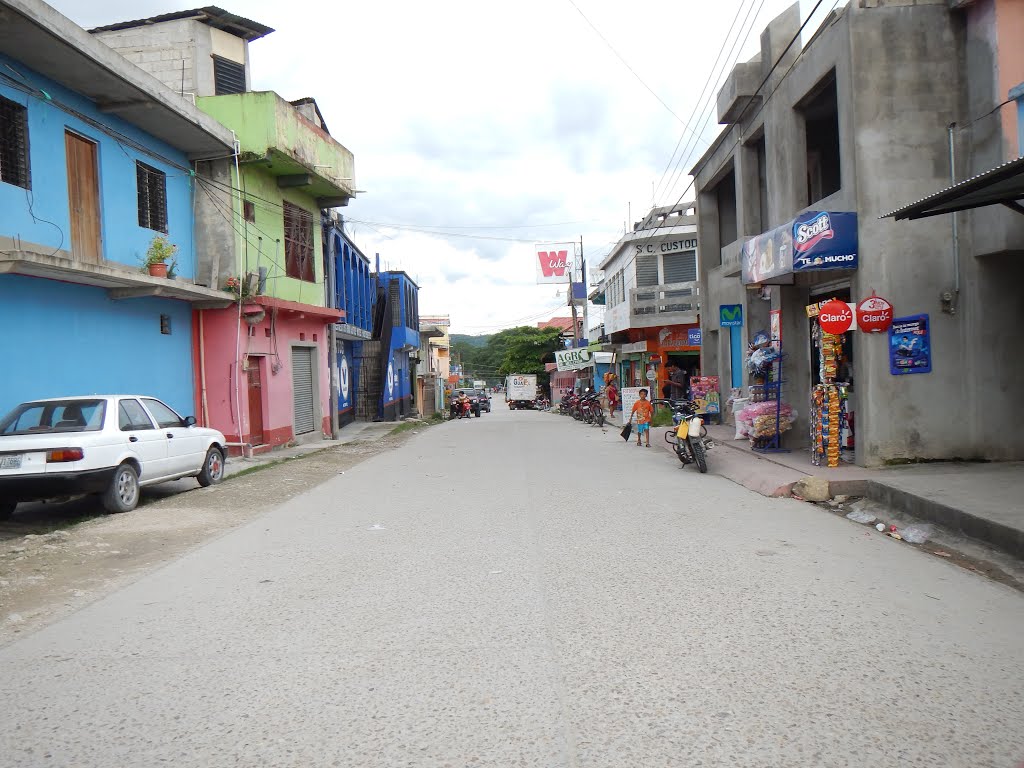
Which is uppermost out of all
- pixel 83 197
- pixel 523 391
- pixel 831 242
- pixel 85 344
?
pixel 83 197

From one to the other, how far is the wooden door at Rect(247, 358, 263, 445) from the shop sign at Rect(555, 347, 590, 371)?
28533 mm

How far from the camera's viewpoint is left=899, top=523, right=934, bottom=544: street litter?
7.75 metres

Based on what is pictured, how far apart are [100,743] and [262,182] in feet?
57.0

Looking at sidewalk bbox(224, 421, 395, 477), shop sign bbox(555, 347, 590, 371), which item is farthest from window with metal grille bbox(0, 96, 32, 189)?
shop sign bbox(555, 347, 590, 371)

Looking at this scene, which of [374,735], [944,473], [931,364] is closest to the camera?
[374,735]

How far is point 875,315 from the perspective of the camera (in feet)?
35.8

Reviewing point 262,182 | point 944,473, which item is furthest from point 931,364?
point 262,182

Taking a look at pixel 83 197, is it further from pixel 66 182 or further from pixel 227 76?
pixel 227 76

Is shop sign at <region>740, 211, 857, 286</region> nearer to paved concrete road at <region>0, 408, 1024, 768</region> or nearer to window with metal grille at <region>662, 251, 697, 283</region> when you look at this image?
paved concrete road at <region>0, 408, 1024, 768</region>

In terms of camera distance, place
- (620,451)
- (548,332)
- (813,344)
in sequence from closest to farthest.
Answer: (813,344) < (620,451) < (548,332)

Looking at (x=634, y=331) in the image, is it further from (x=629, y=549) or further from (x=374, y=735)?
(x=374, y=735)

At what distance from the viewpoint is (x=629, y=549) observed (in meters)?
7.24

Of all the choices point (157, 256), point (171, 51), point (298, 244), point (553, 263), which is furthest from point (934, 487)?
point (553, 263)

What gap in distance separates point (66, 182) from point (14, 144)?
1148 millimetres
